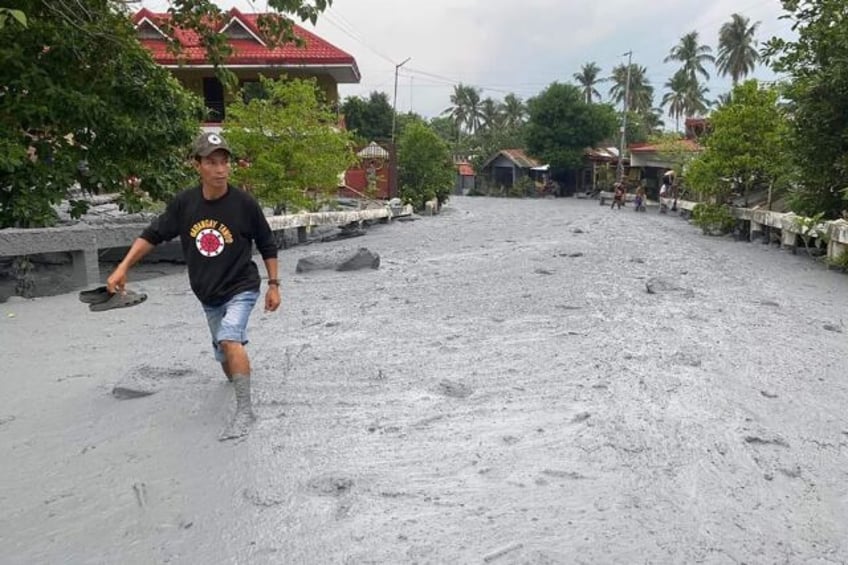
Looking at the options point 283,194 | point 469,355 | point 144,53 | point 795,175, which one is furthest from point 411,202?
point 469,355

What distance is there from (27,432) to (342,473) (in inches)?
78.0

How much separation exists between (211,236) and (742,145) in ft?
51.7

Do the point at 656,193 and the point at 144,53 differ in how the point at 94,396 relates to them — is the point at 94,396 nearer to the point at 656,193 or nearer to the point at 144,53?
the point at 144,53

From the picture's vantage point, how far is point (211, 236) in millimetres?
3768

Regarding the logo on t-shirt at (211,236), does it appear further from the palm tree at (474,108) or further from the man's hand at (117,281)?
the palm tree at (474,108)

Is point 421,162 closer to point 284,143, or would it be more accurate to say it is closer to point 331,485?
point 284,143

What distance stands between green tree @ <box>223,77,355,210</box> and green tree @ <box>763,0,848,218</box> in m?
8.32

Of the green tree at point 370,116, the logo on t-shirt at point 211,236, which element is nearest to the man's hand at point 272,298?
the logo on t-shirt at point 211,236

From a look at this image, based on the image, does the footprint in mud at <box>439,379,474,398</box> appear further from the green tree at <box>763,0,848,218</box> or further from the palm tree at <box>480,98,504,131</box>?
the palm tree at <box>480,98,504,131</box>

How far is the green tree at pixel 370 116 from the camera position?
41781 mm

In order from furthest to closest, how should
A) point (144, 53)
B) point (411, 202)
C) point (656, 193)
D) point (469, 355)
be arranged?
1. point (656, 193)
2. point (411, 202)
3. point (144, 53)
4. point (469, 355)

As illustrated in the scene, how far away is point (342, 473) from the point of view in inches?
129

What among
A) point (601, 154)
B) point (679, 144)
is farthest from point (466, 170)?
point (679, 144)

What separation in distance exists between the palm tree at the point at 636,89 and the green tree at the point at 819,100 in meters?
51.7
